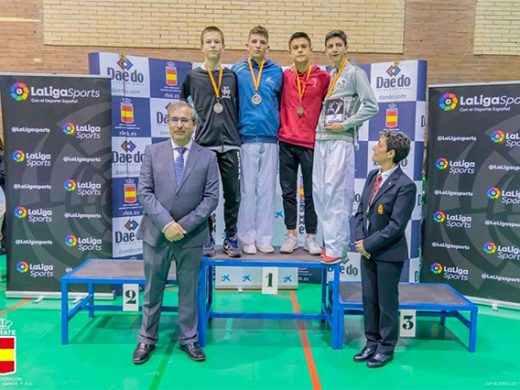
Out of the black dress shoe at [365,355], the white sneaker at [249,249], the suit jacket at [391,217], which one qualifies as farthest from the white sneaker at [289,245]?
the black dress shoe at [365,355]

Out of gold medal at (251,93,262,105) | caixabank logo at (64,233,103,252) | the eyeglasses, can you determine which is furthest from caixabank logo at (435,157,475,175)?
caixabank logo at (64,233,103,252)

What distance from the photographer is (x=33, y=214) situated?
4.69m

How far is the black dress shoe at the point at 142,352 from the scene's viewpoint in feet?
10.9

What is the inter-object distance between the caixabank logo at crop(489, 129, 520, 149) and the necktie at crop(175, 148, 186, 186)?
3349 millimetres

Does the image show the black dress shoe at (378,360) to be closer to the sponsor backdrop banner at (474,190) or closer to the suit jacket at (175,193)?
the suit jacket at (175,193)

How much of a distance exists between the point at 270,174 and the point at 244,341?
147 cm

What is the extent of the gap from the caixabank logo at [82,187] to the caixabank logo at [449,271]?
151 inches

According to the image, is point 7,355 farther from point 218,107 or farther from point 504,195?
point 504,195

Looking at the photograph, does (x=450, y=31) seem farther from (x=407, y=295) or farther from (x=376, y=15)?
(x=407, y=295)

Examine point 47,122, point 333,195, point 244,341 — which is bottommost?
point 244,341

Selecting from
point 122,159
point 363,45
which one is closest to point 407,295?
point 122,159

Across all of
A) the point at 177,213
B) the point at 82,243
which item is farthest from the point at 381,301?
the point at 82,243

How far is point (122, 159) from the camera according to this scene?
502cm

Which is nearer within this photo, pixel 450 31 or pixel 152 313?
pixel 152 313
